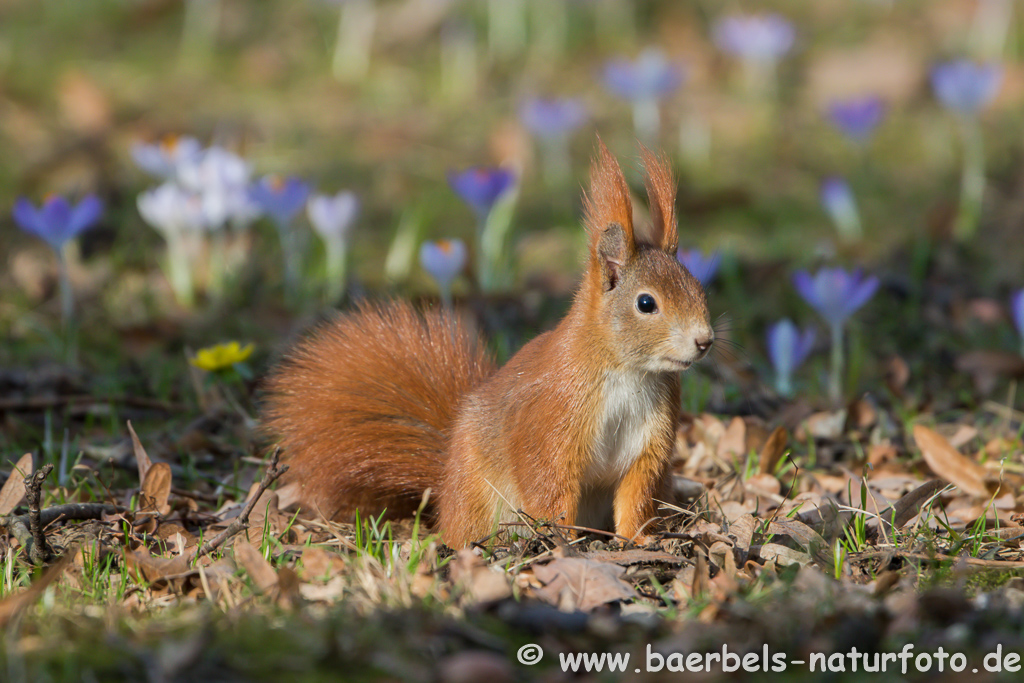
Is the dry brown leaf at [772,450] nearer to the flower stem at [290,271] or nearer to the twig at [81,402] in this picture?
the twig at [81,402]

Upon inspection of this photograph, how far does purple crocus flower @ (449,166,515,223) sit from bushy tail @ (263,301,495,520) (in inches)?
47.7

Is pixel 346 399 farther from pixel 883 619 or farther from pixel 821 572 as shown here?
pixel 883 619

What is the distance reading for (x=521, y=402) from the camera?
8.07ft

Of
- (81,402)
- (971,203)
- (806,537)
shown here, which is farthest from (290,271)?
(971,203)

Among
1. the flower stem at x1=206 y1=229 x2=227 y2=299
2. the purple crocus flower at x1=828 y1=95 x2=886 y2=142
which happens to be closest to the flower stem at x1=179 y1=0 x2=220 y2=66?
the flower stem at x1=206 y1=229 x2=227 y2=299

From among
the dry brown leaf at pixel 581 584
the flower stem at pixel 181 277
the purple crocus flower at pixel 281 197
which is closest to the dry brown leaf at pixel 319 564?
the dry brown leaf at pixel 581 584

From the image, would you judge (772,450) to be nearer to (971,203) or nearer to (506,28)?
(971,203)

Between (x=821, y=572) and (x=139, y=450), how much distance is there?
1.76m

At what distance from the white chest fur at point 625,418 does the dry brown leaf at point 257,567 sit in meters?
0.76

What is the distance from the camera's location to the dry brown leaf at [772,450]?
302cm

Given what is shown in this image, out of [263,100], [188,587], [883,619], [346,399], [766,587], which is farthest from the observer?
[263,100]

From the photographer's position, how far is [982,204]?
17.4 ft

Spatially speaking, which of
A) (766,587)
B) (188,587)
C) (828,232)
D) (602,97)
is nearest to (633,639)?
(766,587)

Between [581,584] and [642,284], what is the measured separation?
0.68 m
